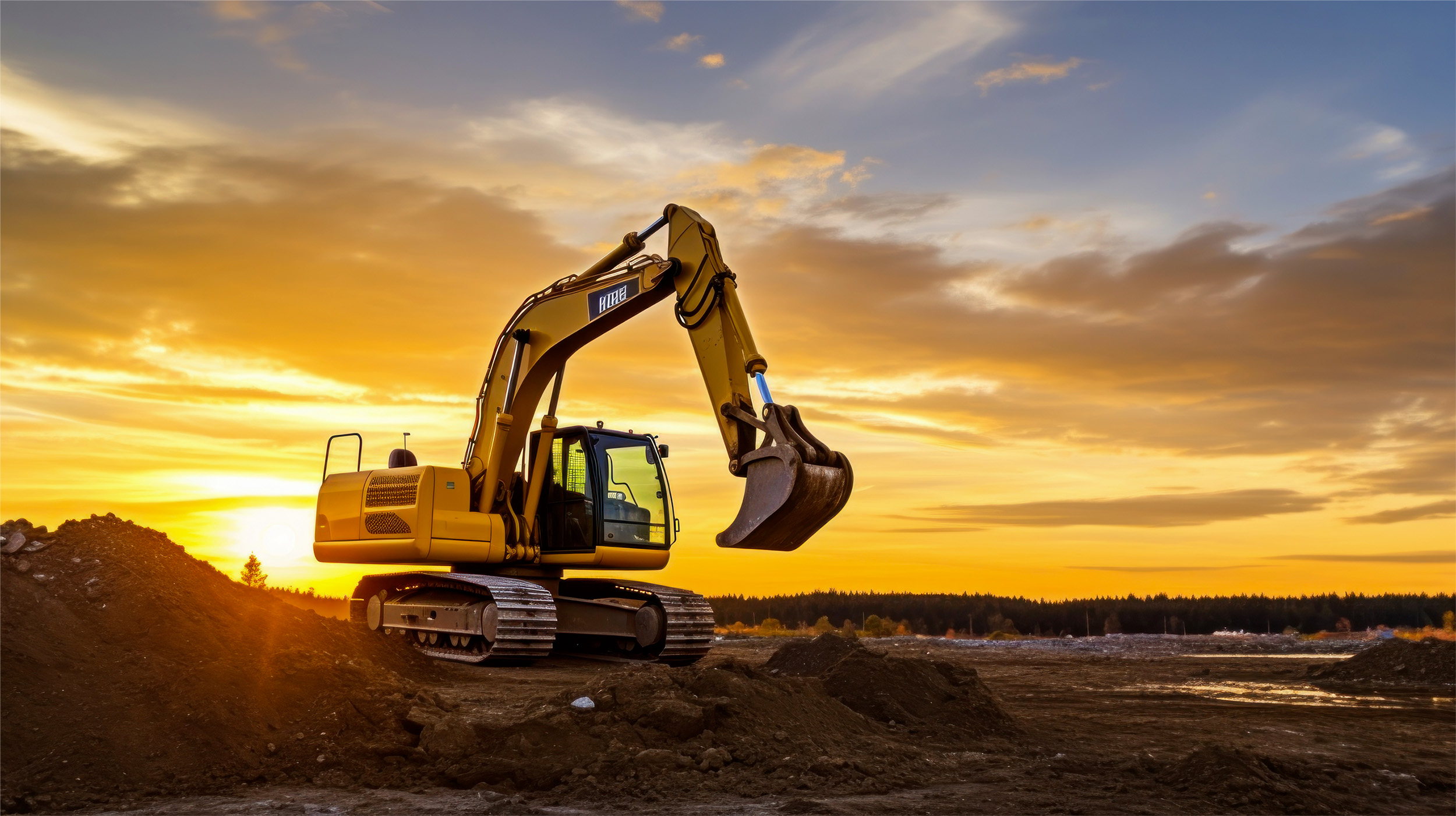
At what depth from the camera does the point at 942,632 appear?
38.4 m

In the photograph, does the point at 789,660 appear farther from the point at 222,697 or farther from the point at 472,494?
the point at 222,697

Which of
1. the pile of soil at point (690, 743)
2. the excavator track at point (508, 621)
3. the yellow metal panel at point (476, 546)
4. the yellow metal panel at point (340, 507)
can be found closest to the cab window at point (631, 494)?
the excavator track at point (508, 621)

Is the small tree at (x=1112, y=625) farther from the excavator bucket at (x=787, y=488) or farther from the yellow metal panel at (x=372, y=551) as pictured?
the excavator bucket at (x=787, y=488)

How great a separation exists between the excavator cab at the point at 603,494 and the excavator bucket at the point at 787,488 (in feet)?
18.3

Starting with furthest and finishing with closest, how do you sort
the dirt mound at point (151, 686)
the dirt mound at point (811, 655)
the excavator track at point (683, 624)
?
the excavator track at point (683, 624) < the dirt mound at point (811, 655) < the dirt mound at point (151, 686)

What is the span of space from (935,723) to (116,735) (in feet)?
22.5

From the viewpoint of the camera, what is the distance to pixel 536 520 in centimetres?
1588

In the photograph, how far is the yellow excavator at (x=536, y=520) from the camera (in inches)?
567

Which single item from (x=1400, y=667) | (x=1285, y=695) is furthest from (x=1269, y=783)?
(x=1400, y=667)

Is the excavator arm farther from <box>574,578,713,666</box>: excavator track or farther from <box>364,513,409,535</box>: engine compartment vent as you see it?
<box>574,578,713,666</box>: excavator track

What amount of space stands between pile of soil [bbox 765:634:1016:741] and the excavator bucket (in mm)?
1809

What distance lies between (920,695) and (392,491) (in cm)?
842

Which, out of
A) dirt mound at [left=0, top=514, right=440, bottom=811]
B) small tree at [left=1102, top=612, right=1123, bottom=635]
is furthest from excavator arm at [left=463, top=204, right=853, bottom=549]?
small tree at [left=1102, top=612, right=1123, bottom=635]

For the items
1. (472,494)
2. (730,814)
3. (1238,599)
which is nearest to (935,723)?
(730,814)
